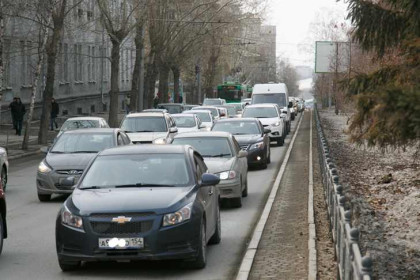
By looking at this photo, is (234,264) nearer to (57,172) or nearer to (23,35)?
(57,172)

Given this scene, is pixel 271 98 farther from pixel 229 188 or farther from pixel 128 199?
pixel 128 199

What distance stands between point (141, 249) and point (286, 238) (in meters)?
3.68

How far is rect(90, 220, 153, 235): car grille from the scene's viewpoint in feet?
34.1

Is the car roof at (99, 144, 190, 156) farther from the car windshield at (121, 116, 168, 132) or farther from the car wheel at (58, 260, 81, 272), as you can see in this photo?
the car windshield at (121, 116, 168, 132)

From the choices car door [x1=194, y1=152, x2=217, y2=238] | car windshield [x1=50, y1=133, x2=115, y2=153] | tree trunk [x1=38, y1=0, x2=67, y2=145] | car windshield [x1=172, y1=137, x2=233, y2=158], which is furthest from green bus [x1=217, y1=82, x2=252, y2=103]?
car door [x1=194, y1=152, x2=217, y2=238]

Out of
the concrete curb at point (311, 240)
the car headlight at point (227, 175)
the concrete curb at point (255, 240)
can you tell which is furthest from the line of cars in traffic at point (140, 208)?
the car headlight at point (227, 175)

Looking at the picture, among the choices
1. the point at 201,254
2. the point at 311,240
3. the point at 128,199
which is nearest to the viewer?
the point at 128,199

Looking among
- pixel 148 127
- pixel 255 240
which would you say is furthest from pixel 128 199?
pixel 148 127

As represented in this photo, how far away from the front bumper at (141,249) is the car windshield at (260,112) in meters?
29.3

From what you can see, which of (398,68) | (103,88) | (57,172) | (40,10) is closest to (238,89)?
(103,88)

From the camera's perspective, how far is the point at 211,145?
63.1 ft

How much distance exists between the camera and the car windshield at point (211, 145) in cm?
1888

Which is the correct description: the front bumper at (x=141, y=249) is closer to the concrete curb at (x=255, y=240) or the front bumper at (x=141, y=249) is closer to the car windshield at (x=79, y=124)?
the concrete curb at (x=255, y=240)

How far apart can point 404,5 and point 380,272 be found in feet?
11.0
